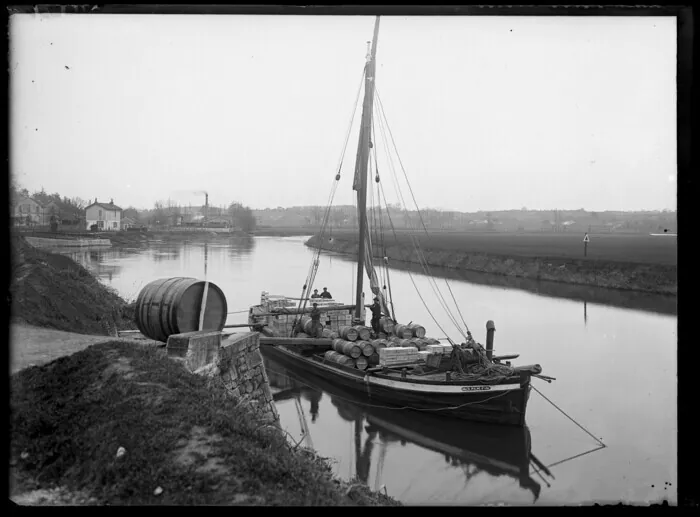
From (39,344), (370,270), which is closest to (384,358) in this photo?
(370,270)

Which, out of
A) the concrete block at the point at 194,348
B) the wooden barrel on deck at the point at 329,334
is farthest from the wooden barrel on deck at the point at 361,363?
the concrete block at the point at 194,348

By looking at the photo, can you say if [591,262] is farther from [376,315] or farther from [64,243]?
[64,243]

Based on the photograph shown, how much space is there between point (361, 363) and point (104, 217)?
35.7 feet

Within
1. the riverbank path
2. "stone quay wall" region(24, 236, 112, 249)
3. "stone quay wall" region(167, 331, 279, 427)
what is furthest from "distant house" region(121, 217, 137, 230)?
"stone quay wall" region(167, 331, 279, 427)

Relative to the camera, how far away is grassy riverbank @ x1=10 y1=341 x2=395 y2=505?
227 inches

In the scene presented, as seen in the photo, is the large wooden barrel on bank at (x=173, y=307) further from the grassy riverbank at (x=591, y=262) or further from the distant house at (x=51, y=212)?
the grassy riverbank at (x=591, y=262)

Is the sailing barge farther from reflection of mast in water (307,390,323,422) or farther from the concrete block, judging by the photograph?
the concrete block

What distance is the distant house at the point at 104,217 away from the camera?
18.9m

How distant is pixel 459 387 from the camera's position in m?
14.0

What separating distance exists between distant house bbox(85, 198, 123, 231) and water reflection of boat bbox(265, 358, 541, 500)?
9634 millimetres
